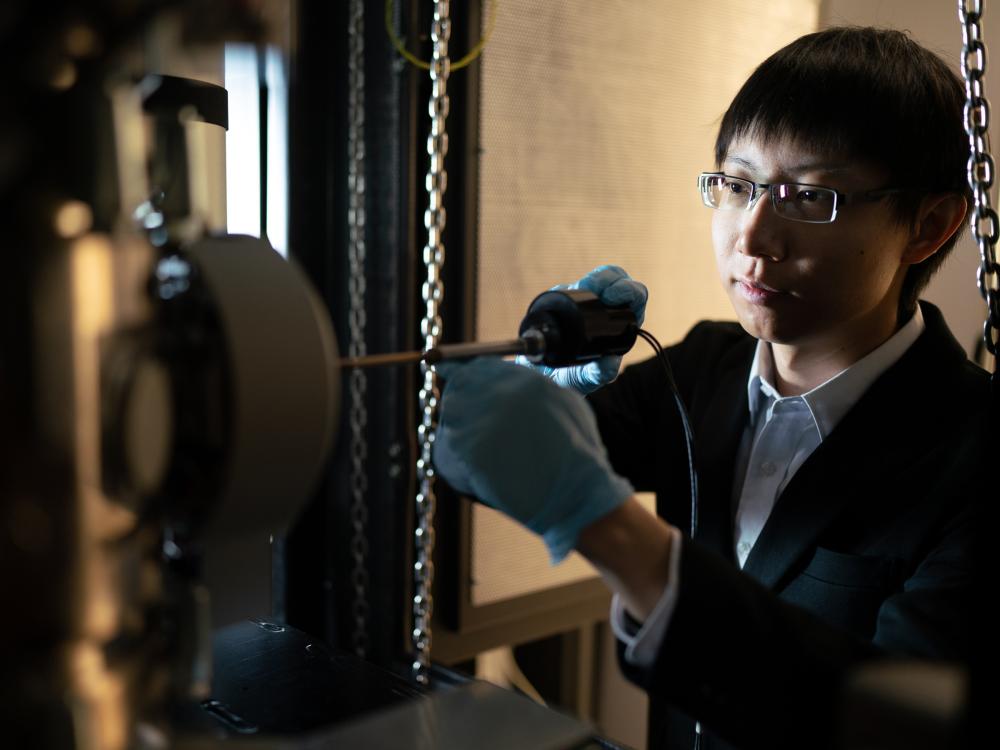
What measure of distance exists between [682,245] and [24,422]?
1.99m

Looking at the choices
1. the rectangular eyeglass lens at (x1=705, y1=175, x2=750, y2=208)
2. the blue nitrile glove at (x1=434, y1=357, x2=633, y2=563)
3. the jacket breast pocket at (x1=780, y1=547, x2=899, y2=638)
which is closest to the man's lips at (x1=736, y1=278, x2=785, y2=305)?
the rectangular eyeglass lens at (x1=705, y1=175, x2=750, y2=208)

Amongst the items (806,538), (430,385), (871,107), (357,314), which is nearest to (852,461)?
(806,538)

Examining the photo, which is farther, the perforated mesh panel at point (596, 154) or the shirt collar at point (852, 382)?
the perforated mesh panel at point (596, 154)

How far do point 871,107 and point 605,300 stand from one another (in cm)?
42

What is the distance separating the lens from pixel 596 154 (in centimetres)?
205

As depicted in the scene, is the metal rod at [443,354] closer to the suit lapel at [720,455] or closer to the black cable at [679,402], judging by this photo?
the black cable at [679,402]

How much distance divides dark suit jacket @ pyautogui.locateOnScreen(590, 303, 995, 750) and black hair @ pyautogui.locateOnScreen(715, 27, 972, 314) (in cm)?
22

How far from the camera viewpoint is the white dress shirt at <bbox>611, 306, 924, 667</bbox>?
122cm

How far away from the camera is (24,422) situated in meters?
0.46

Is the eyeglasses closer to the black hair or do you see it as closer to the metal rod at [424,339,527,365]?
the black hair

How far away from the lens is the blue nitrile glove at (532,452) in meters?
0.78

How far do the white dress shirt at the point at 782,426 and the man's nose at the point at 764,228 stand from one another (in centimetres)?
21

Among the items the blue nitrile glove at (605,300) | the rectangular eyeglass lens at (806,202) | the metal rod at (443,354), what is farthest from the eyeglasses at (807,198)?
the metal rod at (443,354)

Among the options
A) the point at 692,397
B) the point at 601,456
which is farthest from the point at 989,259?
the point at 692,397
